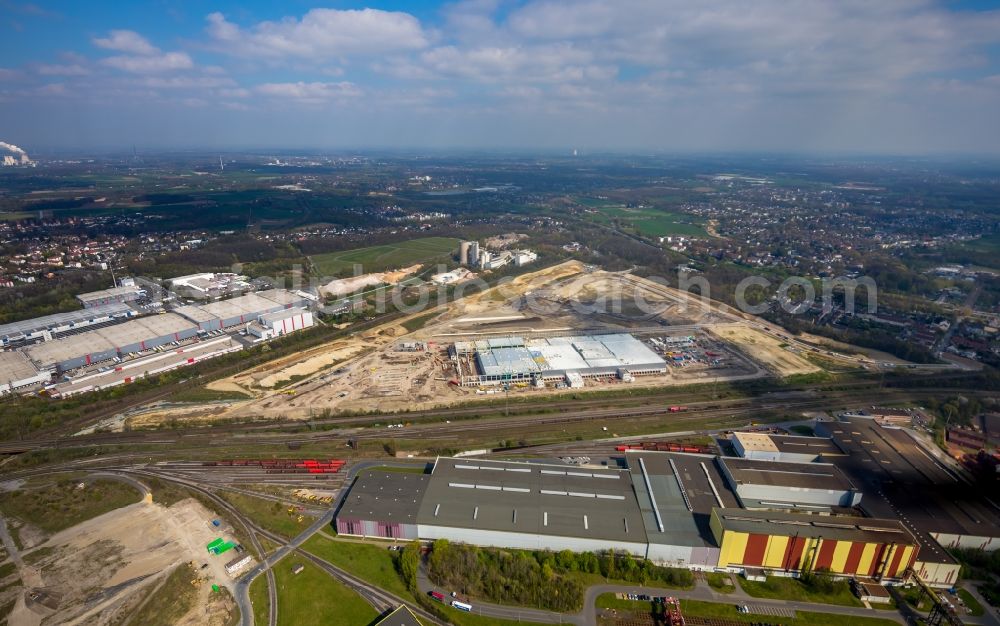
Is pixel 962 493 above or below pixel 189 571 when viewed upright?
above

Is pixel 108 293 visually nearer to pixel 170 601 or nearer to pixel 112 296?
pixel 112 296

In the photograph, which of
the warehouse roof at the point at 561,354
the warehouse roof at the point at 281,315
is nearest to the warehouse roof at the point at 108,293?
the warehouse roof at the point at 281,315

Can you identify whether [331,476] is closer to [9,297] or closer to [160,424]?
[160,424]

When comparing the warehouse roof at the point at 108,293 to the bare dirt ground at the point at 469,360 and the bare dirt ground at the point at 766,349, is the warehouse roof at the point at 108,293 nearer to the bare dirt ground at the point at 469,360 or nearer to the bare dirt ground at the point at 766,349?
the bare dirt ground at the point at 469,360

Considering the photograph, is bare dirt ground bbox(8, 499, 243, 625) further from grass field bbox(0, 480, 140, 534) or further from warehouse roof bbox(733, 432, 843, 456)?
warehouse roof bbox(733, 432, 843, 456)

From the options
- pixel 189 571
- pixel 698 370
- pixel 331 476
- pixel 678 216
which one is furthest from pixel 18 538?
pixel 678 216

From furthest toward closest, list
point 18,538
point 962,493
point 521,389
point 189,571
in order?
point 521,389
point 962,493
point 18,538
point 189,571

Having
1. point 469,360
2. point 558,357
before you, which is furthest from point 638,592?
point 469,360
